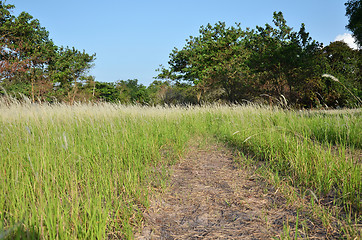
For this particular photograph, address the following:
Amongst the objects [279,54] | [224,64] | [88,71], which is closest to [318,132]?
[279,54]

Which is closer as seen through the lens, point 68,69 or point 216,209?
point 216,209

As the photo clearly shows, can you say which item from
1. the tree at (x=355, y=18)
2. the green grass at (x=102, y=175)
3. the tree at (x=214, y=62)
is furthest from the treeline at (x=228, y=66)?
the green grass at (x=102, y=175)

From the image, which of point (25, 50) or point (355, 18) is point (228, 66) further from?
point (25, 50)

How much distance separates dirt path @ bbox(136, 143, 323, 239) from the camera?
1771mm

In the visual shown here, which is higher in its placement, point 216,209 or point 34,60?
point 34,60

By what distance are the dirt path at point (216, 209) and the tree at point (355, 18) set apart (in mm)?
9779

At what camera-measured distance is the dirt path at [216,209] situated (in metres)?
1.77

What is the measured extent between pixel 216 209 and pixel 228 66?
1711cm

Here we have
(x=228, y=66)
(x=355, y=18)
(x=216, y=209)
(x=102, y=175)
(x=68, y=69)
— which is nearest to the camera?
(x=216, y=209)

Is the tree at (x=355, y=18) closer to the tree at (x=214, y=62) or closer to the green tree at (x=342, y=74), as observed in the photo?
the green tree at (x=342, y=74)

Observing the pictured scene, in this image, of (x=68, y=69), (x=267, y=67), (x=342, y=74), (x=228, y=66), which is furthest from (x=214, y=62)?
(x=68, y=69)

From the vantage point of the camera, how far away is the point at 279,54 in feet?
45.2

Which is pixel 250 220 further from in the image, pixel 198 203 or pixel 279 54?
pixel 279 54

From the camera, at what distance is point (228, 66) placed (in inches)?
709
